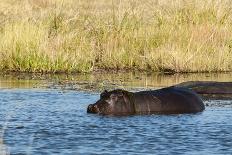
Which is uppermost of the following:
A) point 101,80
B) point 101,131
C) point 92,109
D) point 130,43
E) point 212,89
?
point 130,43

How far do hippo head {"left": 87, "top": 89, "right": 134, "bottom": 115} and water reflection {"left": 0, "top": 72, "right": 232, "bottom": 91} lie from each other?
318 centimetres

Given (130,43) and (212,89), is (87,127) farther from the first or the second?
(130,43)

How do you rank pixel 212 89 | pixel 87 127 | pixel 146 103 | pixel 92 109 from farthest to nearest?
pixel 212 89 < pixel 146 103 < pixel 92 109 < pixel 87 127

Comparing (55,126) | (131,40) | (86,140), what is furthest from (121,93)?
(131,40)

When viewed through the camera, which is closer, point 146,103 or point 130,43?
point 146,103

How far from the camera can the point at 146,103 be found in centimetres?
1306

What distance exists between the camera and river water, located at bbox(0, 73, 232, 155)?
9852 mm

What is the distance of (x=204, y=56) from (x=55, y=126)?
27.5 ft

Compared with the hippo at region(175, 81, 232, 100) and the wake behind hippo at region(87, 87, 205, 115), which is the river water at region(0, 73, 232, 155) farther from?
the hippo at region(175, 81, 232, 100)

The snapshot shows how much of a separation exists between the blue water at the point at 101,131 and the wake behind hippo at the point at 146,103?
0.90 ft

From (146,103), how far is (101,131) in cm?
214

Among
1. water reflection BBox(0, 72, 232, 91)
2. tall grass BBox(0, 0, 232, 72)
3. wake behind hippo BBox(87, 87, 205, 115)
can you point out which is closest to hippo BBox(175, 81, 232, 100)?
water reflection BBox(0, 72, 232, 91)

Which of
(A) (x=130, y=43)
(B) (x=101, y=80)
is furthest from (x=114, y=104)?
(A) (x=130, y=43)

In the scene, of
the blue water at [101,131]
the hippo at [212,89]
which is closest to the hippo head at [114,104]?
the blue water at [101,131]
